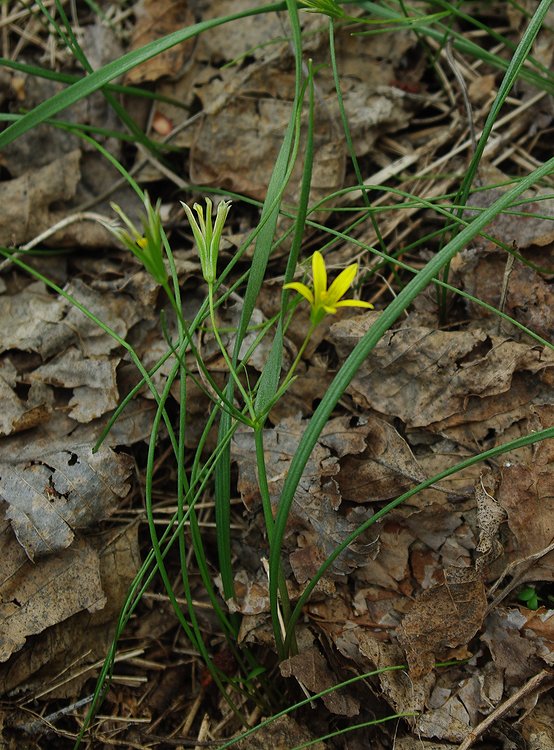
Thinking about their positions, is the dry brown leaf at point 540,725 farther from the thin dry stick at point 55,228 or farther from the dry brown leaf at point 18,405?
the thin dry stick at point 55,228

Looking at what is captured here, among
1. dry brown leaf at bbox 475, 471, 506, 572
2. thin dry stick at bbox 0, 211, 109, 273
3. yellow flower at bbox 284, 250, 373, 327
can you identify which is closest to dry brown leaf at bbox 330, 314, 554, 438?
dry brown leaf at bbox 475, 471, 506, 572

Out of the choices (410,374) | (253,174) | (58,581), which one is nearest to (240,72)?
(253,174)

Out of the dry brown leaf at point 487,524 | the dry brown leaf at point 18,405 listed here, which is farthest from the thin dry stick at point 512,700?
the dry brown leaf at point 18,405

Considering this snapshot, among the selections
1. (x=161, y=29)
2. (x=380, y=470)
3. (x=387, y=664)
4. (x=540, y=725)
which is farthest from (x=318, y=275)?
(x=161, y=29)

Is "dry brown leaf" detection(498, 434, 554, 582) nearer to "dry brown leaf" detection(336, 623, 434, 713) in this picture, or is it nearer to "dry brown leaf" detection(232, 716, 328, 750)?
"dry brown leaf" detection(336, 623, 434, 713)

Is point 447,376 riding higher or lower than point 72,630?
higher

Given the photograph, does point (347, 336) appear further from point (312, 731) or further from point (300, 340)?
point (312, 731)

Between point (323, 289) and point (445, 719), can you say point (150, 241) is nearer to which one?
point (323, 289)
